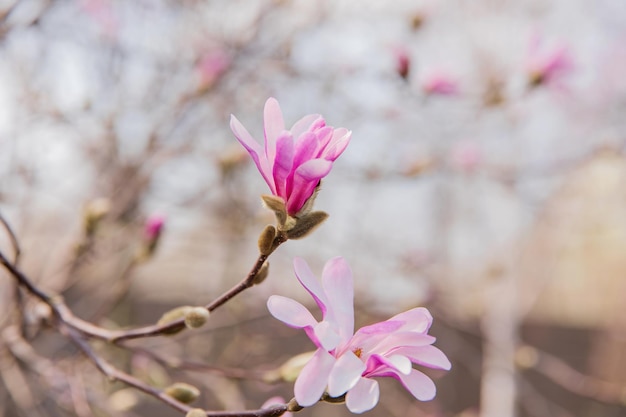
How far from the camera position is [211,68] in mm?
1493

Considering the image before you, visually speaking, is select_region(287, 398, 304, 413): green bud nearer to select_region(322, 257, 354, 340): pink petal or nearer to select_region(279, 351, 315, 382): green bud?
select_region(322, 257, 354, 340): pink petal

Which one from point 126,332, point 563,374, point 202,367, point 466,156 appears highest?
point 126,332

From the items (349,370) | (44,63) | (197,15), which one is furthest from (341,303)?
(197,15)

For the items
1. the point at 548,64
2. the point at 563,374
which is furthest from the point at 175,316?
the point at 563,374

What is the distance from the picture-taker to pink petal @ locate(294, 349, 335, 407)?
0.38 meters

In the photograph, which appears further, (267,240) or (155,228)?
(155,228)

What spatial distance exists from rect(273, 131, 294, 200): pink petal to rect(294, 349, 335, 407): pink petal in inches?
5.1

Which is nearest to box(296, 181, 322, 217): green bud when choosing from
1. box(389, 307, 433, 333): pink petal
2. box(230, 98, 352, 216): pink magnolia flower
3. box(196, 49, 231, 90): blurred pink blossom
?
box(230, 98, 352, 216): pink magnolia flower

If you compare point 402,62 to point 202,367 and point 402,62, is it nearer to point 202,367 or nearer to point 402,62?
point 402,62

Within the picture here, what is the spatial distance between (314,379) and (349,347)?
5 cm

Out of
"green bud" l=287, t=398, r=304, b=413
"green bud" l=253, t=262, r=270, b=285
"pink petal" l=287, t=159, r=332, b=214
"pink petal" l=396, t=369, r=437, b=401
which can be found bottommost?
"green bud" l=287, t=398, r=304, b=413

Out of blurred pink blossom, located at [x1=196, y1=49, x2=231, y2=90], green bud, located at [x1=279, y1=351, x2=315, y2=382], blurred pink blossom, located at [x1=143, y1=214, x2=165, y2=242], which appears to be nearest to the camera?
green bud, located at [x1=279, y1=351, x2=315, y2=382]

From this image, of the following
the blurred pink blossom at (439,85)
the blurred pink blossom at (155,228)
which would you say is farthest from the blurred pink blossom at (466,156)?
the blurred pink blossom at (155,228)

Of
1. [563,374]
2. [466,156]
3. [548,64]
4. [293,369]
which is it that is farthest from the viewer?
[563,374]
